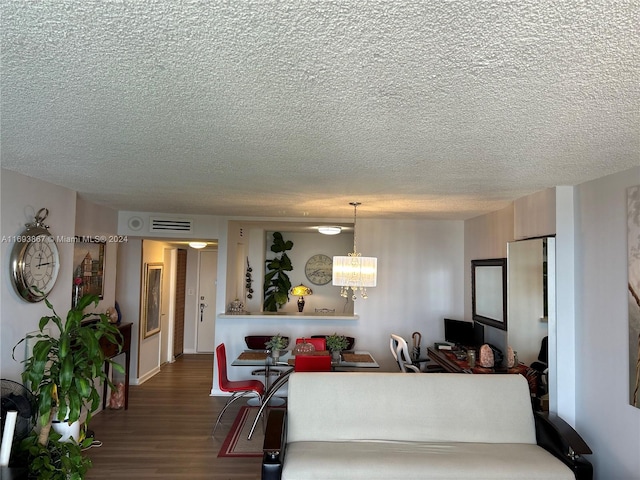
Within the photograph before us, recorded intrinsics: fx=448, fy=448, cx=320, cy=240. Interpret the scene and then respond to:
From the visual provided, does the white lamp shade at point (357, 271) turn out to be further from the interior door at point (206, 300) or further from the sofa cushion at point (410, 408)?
the interior door at point (206, 300)

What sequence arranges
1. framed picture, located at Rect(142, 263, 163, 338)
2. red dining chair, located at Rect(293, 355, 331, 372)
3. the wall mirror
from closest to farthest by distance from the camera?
red dining chair, located at Rect(293, 355, 331, 372), the wall mirror, framed picture, located at Rect(142, 263, 163, 338)

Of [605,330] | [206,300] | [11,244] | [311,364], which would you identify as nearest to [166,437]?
[311,364]

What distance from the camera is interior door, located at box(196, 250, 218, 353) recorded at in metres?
9.00

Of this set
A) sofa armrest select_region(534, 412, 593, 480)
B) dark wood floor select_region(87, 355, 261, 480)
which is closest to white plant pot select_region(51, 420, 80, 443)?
dark wood floor select_region(87, 355, 261, 480)

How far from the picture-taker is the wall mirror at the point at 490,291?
185 inches

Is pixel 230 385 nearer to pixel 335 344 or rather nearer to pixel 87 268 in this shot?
Answer: pixel 335 344

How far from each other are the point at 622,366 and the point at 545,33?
2446mm

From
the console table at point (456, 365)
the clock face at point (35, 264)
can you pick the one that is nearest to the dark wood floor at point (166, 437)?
the clock face at point (35, 264)

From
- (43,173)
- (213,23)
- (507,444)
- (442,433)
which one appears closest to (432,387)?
(442,433)

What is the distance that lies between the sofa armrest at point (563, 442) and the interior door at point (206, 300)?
687cm

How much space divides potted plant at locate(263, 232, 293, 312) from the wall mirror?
3.89m

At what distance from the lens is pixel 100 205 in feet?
17.2

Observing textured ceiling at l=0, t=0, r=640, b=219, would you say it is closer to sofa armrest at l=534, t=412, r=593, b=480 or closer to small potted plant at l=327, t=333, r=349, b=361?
sofa armrest at l=534, t=412, r=593, b=480

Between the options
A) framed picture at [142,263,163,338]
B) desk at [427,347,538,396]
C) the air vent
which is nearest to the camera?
desk at [427,347,538,396]
